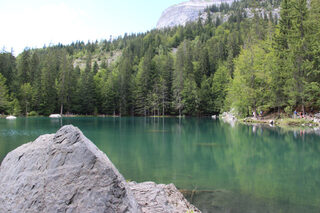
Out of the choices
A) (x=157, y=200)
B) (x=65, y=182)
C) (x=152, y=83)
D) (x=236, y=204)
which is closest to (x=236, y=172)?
(x=236, y=204)

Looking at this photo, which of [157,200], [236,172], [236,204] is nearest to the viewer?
[157,200]

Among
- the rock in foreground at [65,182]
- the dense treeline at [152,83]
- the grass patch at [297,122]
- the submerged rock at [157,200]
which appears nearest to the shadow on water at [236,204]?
the submerged rock at [157,200]

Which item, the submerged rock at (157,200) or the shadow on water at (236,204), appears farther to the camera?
the shadow on water at (236,204)

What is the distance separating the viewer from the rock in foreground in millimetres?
4066

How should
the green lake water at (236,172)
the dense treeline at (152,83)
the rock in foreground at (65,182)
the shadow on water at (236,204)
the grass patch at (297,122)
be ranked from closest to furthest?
1. the rock in foreground at (65,182)
2. the shadow on water at (236,204)
3. the green lake water at (236,172)
4. the grass patch at (297,122)
5. the dense treeline at (152,83)

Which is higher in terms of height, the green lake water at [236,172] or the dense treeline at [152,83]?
the dense treeline at [152,83]

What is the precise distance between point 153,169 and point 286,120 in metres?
27.9

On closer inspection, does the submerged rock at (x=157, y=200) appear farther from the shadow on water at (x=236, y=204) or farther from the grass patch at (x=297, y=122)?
the grass patch at (x=297, y=122)

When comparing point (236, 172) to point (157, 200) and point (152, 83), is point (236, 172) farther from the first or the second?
point (152, 83)

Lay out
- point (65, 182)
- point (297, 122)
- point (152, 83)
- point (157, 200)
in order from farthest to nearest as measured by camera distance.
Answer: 1. point (152, 83)
2. point (297, 122)
3. point (157, 200)
4. point (65, 182)

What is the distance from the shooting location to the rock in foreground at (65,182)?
4066 mm

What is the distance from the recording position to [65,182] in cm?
→ 423

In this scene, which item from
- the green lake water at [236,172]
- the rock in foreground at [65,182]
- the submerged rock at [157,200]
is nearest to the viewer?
the rock in foreground at [65,182]

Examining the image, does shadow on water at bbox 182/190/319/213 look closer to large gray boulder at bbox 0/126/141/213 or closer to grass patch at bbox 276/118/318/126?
large gray boulder at bbox 0/126/141/213
